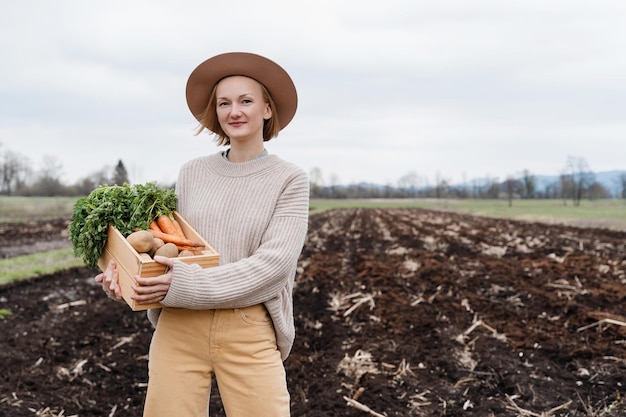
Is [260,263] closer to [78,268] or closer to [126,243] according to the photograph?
[126,243]

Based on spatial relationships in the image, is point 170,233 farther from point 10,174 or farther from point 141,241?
point 10,174

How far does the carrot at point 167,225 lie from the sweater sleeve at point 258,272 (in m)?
0.33

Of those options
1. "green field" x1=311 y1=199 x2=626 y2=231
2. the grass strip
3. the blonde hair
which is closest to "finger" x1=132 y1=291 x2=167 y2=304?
the blonde hair

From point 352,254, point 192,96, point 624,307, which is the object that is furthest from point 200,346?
point 352,254

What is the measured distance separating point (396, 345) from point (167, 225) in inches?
166

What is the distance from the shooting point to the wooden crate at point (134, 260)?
6.11 ft

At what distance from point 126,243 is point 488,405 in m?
3.63

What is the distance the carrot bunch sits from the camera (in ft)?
6.89

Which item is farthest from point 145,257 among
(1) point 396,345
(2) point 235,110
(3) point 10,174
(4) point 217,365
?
(3) point 10,174

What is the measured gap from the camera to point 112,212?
2.23m

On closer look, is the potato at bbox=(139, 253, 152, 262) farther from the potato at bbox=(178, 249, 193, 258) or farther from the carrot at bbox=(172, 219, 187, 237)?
the carrot at bbox=(172, 219, 187, 237)

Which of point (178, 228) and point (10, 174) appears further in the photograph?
point (10, 174)

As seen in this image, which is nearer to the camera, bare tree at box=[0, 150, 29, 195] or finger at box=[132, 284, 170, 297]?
finger at box=[132, 284, 170, 297]

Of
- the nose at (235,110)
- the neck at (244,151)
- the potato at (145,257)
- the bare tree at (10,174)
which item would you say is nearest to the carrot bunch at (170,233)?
the potato at (145,257)
